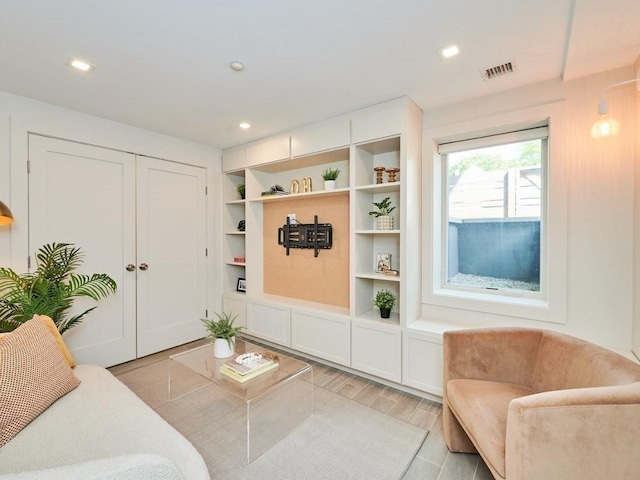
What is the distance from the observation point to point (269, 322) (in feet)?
11.4

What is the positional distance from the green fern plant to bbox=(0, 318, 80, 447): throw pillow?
0.65m

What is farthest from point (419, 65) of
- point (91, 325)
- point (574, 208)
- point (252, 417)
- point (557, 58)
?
point (91, 325)

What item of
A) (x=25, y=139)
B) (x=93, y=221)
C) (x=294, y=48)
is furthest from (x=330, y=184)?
(x=25, y=139)

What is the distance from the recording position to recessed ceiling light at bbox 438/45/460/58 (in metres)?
1.84

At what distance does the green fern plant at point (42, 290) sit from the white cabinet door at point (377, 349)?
2156 mm

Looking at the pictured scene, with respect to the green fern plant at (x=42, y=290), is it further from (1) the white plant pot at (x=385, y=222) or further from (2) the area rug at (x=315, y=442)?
(1) the white plant pot at (x=385, y=222)

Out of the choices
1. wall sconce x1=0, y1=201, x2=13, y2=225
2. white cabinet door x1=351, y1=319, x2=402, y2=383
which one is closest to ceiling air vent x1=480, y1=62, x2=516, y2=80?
white cabinet door x1=351, y1=319, x2=402, y2=383

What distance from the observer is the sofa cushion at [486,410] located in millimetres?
1308

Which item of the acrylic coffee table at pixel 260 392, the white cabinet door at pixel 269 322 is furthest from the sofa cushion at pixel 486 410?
the white cabinet door at pixel 269 322

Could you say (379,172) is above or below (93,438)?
above

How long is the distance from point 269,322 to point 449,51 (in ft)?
9.75

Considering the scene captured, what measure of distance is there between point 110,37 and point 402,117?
6.66 ft

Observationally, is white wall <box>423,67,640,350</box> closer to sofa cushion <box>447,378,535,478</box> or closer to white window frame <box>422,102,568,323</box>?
white window frame <box>422,102,568,323</box>

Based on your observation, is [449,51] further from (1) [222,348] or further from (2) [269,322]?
(2) [269,322]
